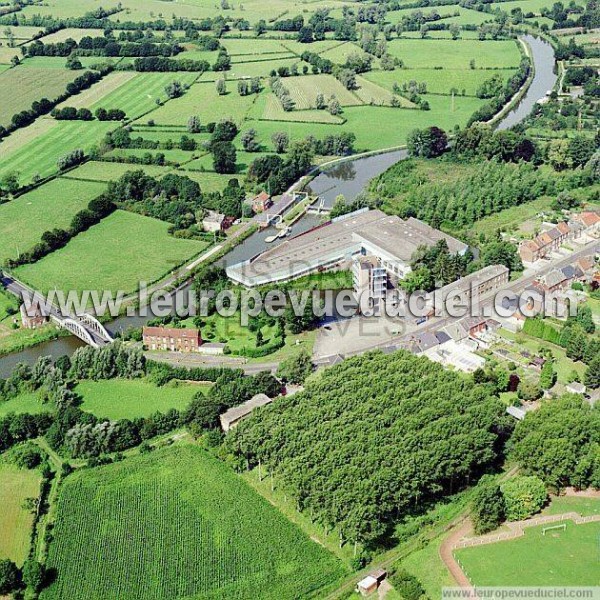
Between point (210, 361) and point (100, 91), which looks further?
point (100, 91)

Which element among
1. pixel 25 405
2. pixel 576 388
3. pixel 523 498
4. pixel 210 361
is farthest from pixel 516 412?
pixel 25 405

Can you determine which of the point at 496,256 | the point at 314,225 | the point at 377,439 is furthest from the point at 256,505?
the point at 314,225

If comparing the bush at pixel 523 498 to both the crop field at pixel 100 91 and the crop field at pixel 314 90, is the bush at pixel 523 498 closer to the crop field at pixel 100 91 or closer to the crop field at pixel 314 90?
the crop field at pixel 314 90

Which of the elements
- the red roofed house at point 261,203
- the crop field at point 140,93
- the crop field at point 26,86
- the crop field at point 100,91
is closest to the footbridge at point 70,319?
the red roofed house at point 261,203

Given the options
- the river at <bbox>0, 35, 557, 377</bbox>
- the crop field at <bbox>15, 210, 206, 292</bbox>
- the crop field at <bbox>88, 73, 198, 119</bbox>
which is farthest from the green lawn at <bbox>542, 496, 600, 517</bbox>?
the crop field at <bbox>88, 73, 198, 119</bbox>

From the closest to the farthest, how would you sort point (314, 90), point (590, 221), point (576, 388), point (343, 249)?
point (576, 388), point (343, 249), point (590, 221), point (314, 90)

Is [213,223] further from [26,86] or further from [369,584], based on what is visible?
[26,86]
